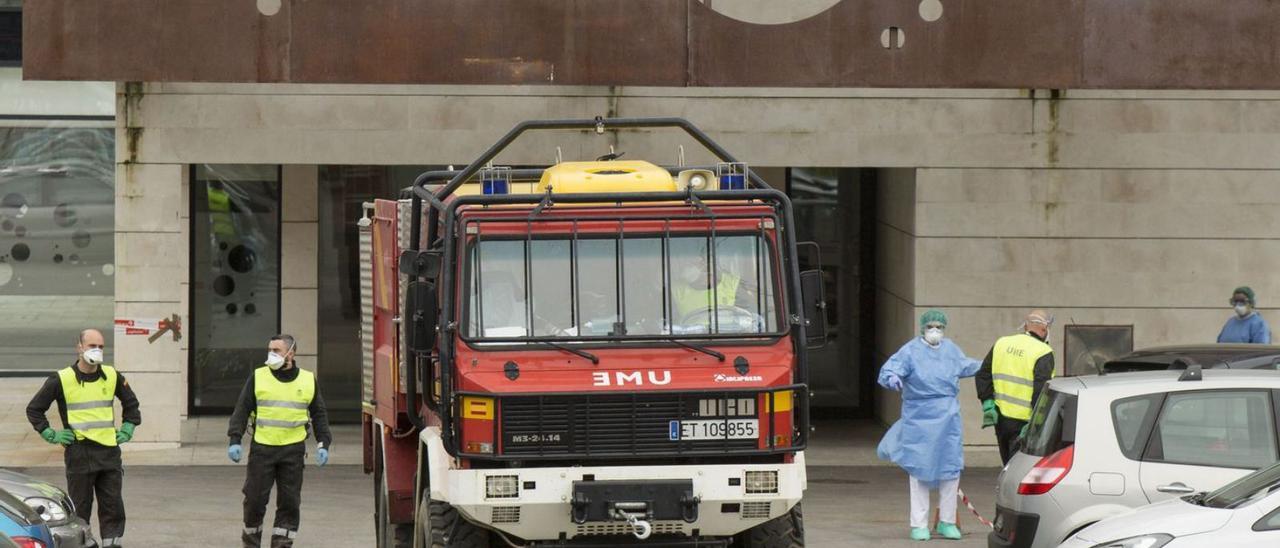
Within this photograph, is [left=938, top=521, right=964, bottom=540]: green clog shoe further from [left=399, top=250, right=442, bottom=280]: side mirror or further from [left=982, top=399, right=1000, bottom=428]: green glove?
[left=399, top=250, right=442, bottom=280]: side mirror

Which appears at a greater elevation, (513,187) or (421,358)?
(513,187)

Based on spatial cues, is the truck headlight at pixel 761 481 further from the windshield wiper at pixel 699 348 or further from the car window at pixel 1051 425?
the car window at pixel 1051 425

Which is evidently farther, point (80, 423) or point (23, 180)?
point (23, 180)

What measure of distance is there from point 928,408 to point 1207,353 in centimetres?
234

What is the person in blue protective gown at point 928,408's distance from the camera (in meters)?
14.4

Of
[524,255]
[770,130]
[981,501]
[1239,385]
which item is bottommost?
[981,501]

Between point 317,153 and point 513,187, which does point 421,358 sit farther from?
point 317,153

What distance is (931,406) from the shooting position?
1448 centimetres

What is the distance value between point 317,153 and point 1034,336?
7824 mm

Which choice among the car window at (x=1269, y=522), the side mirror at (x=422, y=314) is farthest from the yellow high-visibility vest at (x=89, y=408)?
the car window at (x=1269, y=522)

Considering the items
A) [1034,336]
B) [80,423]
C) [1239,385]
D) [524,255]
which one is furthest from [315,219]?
[1239,385]

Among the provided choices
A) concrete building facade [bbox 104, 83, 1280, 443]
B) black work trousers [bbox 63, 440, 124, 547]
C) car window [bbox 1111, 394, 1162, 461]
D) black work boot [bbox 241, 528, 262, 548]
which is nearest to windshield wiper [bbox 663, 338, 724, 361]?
car window [bbox 1111, 394, 1162, 461]

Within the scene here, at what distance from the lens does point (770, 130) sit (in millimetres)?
18922

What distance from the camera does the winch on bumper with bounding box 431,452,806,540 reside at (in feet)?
33.2
